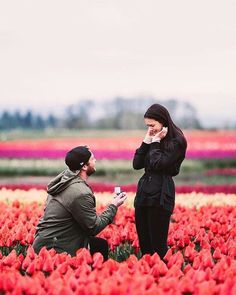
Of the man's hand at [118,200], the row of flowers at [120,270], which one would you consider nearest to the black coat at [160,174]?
the man's hand at [118,200]

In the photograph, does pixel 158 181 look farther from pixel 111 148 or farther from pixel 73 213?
pixel 111 148

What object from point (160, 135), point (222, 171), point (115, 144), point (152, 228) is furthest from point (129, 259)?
point (115, 144)

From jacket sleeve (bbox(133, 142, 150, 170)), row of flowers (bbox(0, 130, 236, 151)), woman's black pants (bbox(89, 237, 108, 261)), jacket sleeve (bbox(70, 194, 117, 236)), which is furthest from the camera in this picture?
row of flowers (bbox(0, 130, 236, 151))

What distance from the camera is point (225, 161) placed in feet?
60.9

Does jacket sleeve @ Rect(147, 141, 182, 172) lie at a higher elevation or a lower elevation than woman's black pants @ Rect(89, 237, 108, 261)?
higher

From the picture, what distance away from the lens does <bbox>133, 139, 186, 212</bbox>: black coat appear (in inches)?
222

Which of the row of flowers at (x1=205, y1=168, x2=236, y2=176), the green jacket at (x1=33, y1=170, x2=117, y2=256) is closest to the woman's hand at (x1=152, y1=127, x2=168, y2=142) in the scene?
the green jacket at (x1=33, y1=170, x2=117, y2=256)

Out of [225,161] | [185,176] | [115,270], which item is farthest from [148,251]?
[225,161]

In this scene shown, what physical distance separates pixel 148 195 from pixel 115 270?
1.48 meters

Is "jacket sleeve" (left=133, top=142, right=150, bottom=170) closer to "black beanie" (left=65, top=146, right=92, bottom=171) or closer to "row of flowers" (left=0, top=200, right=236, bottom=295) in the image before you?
"black beanie" (left=65, top=146, right=92, bottom=171)

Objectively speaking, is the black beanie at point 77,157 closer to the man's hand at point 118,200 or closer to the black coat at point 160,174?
the man's hand at point 118,200

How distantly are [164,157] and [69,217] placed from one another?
2.89 feet

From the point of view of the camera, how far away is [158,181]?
5.73 metres

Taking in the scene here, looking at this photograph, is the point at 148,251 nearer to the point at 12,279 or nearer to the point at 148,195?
the point at 148,195
